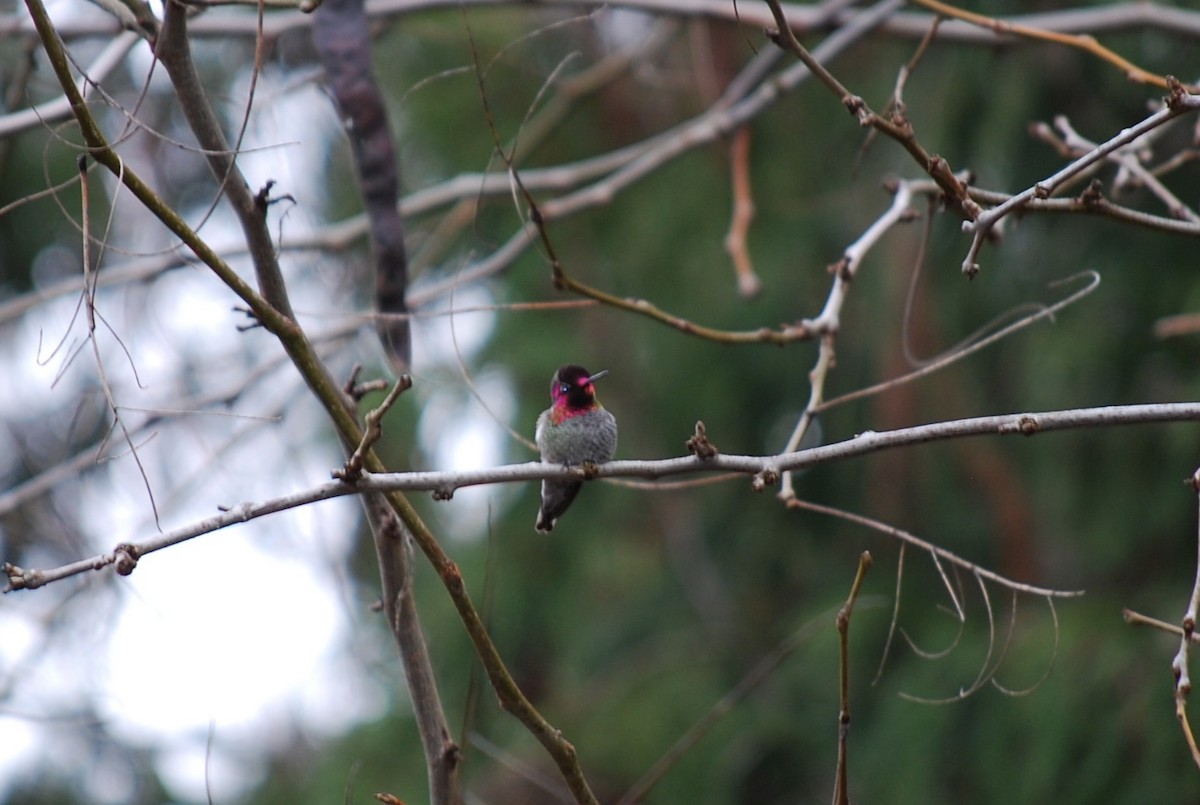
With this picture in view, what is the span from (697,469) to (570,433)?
1465 millimetres

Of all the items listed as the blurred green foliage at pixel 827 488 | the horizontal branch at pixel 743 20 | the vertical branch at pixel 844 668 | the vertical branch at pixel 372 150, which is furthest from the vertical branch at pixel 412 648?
the blurred green foliage at pixel 827 488

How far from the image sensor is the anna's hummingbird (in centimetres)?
361

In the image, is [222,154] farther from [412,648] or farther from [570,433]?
[570,433]

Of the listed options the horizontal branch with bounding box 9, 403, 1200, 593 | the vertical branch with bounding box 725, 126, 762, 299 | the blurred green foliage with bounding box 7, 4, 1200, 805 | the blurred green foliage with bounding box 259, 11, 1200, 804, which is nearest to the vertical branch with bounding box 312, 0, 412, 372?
the horizontal branch with bounding box 9, 403, 1200, 593

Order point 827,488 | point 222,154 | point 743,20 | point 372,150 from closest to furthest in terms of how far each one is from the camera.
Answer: point 222,154, point 372,150, point 743,20, point 827,488

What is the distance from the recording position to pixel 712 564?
24.8 ft

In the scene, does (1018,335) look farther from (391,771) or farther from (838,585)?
(391,771)

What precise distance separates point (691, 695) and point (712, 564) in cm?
114

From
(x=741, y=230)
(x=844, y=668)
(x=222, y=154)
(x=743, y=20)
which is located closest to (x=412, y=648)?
(x=844, y=668)

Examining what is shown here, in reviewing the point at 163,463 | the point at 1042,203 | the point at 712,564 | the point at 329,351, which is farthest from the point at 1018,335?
the point at 163,463

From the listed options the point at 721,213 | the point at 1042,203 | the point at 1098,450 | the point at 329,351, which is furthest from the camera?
the point at 721,213

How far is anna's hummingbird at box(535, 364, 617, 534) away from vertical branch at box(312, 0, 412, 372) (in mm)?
681

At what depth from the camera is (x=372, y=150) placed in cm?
309

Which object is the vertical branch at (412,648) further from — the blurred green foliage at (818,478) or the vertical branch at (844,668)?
the blurred green foliage at (818,478)
